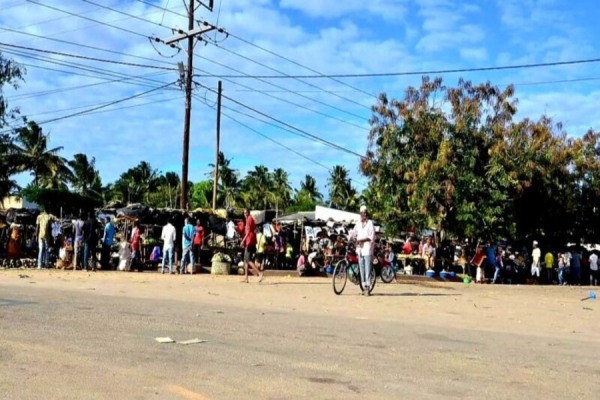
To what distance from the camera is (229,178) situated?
77375 millimetres

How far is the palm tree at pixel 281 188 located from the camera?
77856 mm

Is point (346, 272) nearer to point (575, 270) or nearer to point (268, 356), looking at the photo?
point (268, 356)

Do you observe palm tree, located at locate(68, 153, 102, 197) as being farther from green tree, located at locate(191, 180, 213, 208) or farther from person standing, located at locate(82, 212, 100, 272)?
person standing, located at locate(82, 212, 100, 272)

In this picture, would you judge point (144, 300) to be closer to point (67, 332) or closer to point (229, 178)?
point (67, 332)

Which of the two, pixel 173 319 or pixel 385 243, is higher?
pixel 385 243

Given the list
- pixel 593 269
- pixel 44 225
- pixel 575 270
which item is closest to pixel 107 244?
pixel 44 225

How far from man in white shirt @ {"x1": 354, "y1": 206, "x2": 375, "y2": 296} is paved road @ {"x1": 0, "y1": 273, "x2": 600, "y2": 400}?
2.86m

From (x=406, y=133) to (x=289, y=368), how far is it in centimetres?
2289

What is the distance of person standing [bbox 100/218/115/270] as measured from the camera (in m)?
24.3

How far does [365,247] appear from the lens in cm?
1562

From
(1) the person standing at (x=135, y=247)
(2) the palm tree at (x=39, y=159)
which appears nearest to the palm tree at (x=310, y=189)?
(2) the palm tree at (x=39, y=159)

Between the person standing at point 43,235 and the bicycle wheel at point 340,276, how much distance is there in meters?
11.0

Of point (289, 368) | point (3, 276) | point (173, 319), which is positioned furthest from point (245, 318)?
point (3, 276)

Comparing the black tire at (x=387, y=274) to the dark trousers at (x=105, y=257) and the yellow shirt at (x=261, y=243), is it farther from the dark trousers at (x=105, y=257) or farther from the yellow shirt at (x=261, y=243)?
the dark trousers at (x=105, y=257)
